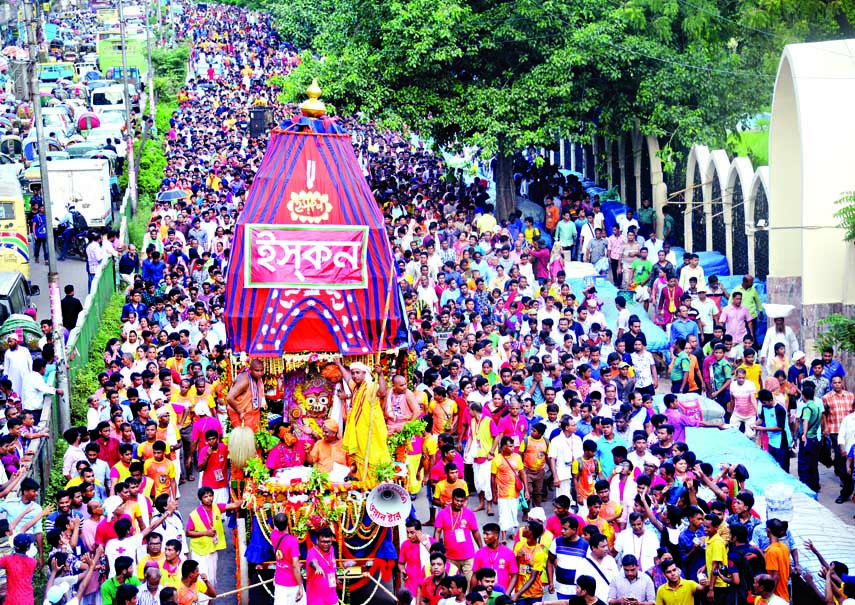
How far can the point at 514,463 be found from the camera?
14703 millimetres

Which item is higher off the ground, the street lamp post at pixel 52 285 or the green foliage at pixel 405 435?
the street lamp post at pixel 52 285

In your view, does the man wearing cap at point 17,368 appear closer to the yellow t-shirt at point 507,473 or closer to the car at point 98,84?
the yellow t-shirt at point 507,473

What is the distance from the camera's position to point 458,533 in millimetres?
12953

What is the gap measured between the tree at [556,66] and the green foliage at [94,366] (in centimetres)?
690

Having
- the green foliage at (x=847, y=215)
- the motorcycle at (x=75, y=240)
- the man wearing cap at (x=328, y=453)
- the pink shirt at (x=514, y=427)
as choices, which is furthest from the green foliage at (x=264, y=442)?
the motorcycle at (x=75, y=240)

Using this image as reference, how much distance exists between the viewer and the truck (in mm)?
31891

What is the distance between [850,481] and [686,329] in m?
3.75

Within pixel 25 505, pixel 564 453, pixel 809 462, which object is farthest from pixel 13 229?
pixel 809 462

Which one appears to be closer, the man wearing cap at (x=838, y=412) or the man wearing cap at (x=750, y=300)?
the man wearing cap at (x=838, y=412)

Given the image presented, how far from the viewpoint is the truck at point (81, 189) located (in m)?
31.9

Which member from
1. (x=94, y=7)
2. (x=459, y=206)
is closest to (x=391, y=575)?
(x=459, y=206)

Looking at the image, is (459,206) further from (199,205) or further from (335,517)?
(335,517)

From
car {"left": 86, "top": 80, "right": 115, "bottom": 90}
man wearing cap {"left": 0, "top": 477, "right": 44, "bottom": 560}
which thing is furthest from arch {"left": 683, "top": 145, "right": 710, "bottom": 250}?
car {"left": 86, "top": 80, "right": 115, "bottom": 90}

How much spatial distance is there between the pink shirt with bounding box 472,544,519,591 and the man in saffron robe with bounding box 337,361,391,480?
1684 millimetres
